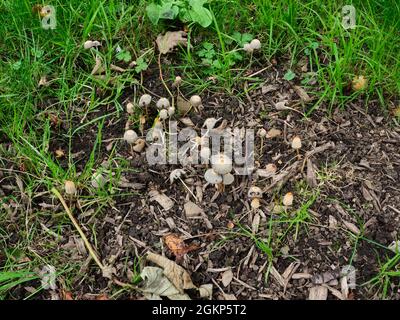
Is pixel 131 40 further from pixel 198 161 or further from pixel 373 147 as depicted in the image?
pixel 373 147

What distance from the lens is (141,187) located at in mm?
2578

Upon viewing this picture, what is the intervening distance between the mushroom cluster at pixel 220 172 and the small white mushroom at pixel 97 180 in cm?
55

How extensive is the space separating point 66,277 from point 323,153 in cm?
145

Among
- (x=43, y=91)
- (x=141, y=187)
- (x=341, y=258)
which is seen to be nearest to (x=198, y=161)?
(x=141, y=187)

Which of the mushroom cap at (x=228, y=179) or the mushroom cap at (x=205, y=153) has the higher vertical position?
the mushroom cap at (x=205, y=153)

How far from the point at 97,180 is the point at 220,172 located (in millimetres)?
654

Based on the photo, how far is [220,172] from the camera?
2.37m

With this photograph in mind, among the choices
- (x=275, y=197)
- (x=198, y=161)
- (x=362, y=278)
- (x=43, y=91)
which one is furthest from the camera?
(x=43, y=91)

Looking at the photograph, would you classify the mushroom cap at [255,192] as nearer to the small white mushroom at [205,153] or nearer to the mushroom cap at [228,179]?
the mushroom cap at [228,179]

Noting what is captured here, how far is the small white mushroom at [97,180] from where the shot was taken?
2.53 m

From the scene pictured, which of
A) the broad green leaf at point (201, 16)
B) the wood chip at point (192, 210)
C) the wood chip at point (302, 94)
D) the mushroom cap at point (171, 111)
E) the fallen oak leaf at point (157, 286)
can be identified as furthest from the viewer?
the broad green leaf at point (201, 16)

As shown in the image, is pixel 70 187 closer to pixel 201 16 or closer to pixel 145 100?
pixel 145 100

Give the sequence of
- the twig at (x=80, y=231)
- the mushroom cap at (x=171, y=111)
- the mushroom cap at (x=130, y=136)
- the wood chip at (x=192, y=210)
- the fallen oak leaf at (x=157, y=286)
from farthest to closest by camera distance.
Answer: the mushroom cap at (x=171, y=111)
the mushroom cap at (x=130, y=136)
the wood chip at (x=192, y=210)
the twig at (x=80, y=231)
the fallen oak leaf at (x=157, y=286)

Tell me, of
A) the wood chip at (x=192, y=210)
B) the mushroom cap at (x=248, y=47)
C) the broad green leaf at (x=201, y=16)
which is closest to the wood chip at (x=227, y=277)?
the wood chip at (x=192, y=210)
